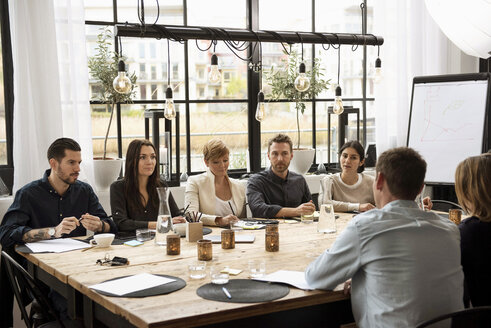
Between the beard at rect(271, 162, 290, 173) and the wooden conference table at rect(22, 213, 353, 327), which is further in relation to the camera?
the beard at rect(271, 162, 290, 173)

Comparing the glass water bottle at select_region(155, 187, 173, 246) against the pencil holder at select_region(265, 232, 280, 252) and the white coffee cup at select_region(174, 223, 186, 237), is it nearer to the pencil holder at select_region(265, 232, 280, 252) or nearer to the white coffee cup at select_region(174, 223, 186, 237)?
the white coffee cup at select_region(174, 223, 186, 237)

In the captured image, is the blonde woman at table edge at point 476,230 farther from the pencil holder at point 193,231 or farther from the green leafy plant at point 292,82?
the green leafy plant at point 292,82

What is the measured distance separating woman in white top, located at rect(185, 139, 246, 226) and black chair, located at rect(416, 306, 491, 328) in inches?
82.1

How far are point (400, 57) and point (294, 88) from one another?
122 centimetres

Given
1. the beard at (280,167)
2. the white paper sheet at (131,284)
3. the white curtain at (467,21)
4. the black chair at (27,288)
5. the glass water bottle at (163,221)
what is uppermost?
the white curtain at (467,21)

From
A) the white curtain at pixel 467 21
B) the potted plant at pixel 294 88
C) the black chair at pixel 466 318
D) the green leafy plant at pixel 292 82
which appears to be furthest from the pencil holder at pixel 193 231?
Result: the green leafy plant at pixel 292 82

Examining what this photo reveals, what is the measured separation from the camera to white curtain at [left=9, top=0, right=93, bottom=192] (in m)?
4.09

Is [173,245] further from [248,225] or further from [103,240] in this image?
[248,225]

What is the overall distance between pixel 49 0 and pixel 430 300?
10.8ft

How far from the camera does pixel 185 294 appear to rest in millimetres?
2234

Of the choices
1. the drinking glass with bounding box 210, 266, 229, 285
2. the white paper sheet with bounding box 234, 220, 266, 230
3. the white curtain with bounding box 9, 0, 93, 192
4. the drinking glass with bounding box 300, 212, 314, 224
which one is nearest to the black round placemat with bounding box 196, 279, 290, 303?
the drinking glass with bounding box 210, 266, 229, 285

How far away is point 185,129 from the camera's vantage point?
523 cm

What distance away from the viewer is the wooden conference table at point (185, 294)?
2059mm

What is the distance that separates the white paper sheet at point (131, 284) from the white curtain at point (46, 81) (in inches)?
77.4
